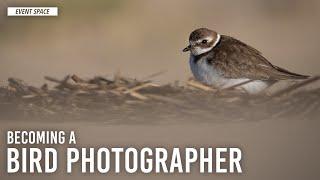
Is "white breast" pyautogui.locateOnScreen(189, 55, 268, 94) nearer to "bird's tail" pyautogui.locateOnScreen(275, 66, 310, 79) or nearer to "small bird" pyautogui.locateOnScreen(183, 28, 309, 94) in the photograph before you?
"small bird" pyautogui.locateOnScreen(183, 28, 309, 94)

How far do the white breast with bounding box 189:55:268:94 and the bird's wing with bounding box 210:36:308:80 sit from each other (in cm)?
4

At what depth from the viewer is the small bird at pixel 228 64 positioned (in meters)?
6.01

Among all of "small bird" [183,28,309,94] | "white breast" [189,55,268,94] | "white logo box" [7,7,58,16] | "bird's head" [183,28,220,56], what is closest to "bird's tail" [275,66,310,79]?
"small bird" [183,28,309,94]

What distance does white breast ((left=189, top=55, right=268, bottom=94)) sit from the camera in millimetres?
6004

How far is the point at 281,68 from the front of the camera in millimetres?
6066

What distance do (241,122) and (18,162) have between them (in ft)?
5.27

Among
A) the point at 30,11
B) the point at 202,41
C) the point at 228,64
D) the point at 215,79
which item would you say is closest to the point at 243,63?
the point at 228,64

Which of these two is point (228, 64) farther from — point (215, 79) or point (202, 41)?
point (202, 41)

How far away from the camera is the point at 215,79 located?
6.06 meters

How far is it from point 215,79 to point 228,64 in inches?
5.6

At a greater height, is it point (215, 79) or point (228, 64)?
point (228, 64)

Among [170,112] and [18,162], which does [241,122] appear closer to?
[170,112]

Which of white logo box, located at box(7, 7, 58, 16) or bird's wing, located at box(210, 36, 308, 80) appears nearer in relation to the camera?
bird's wing, located at box(210, 36, 308, 80)

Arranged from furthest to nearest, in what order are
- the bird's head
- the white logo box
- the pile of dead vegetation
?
the white logo box < the bird's head < the pile of dead vegetation
